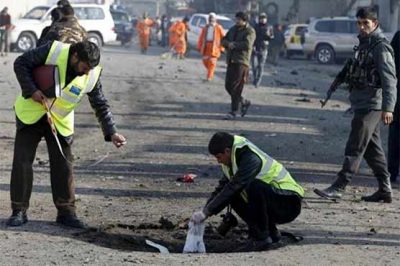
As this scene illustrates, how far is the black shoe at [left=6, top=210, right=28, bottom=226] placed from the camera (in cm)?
811

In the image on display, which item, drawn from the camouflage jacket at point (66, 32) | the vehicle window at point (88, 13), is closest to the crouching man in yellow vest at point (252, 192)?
the camouflage jacket at point (66, 32)

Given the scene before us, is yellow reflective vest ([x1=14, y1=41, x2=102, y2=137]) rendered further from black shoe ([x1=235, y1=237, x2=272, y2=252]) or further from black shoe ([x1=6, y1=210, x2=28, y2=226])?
black shoe ([x1=235, y1=237, x2=272, y2=252])

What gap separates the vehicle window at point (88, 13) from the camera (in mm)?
41688

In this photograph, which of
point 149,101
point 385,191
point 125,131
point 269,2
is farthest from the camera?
point 269,2

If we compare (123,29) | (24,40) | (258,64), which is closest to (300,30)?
(123,29)

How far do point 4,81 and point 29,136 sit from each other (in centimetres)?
1563

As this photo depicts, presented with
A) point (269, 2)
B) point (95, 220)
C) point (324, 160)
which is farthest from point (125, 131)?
point (269, 2)

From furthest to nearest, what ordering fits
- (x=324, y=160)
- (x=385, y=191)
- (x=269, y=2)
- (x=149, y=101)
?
1. (x=269, y=2)
2. (x=149, y=101)
3. (x=324, y=160)
4. (x=385, y=191)

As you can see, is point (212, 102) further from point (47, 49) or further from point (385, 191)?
point (47, 49)

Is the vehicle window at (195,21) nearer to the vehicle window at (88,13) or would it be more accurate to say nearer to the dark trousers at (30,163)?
the vehicle window at (88,13)

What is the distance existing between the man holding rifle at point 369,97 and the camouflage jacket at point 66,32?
267 cm

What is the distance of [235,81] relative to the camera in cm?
1714

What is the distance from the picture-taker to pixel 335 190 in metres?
10.1

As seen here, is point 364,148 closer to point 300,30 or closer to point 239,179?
point 239,179
